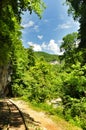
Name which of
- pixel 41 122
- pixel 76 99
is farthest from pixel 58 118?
pixel 76 99

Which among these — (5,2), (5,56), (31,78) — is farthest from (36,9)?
(31,78)

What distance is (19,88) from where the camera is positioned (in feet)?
204

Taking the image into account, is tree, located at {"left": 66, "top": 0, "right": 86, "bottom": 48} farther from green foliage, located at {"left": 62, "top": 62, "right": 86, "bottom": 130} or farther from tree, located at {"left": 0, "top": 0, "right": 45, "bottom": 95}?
green foliage, located at {"left": 62, "top": 62, "right": 86, "bottom": 130}

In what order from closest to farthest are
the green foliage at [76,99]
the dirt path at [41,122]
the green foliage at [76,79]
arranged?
the dirt path at [41,122]
the green foliage at [76,99]
the green foliage at [76,79]

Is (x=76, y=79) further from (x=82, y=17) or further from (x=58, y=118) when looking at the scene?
(x=82, y=17)

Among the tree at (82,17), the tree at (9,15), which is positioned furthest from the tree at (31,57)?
the tree at (9,15)

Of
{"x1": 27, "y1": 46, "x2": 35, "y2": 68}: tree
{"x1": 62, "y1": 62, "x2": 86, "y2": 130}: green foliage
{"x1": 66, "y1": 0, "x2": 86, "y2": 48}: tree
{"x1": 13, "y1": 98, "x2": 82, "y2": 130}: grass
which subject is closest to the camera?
{"x1": 13, "y1": 98, "x2": 82, "y2": 130}: grass

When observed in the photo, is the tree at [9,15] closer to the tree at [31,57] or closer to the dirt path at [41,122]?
the dirt path at [41,122]

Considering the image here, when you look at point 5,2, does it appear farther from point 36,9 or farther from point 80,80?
point 80,80

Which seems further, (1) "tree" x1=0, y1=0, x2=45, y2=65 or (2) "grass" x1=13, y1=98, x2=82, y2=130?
(1) "tree" x1=0, y1=0, x2=45, y2=65

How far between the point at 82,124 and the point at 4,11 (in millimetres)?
12989

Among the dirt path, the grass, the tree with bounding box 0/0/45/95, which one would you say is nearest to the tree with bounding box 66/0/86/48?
the tree with bounding box 0/0/45/95

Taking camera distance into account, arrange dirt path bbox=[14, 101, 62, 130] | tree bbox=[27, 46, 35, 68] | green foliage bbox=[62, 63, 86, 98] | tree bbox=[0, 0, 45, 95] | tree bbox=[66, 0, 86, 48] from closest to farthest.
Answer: dirt path bbox=[14, 101, 62, 130]
green foliage bbox=[62, 63, 86, 98]
tree bbox=[0, 0, 45, 95]
tree bbox=[66, 0, 86, 48]
tree bbox=[27, 46, 35, 68]

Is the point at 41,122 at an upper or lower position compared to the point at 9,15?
lower
